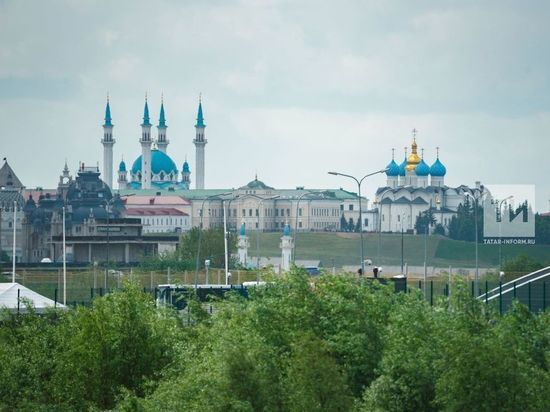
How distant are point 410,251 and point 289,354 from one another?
12323 centimetres

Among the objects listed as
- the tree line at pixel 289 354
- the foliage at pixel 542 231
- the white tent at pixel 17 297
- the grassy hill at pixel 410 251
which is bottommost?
the tree line at pixel 289 354

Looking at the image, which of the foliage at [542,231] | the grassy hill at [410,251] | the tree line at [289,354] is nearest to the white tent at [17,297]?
the tree line at [289,354]

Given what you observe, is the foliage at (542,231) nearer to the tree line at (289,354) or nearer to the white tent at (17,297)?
the white tent at (17,297)

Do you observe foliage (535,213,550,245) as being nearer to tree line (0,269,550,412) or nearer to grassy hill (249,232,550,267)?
grassy hill (249,232,550,267)

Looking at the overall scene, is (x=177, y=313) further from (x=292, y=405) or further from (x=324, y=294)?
(x=292, y=405)

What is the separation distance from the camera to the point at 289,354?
46656 mm

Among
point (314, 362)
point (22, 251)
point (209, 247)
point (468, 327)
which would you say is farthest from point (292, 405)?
point (22, 251)

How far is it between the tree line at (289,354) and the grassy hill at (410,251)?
82.1 m

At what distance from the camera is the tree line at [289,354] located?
141ft

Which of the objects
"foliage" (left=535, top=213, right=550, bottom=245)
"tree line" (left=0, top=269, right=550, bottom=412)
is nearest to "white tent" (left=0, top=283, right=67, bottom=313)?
"tree line" (left=0, top=269, right=550, bottom=412)

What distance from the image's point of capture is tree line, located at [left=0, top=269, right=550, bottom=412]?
42875 millimetres

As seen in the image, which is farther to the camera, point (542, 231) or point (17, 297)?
point (542, 231)

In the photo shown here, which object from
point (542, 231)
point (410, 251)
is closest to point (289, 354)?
point (542, 231)

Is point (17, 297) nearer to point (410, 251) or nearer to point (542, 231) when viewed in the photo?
point (542, 231)
